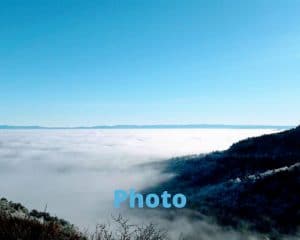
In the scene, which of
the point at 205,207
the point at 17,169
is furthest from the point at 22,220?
the point at 17,169

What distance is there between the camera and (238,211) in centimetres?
2644

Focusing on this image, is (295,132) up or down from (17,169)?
up

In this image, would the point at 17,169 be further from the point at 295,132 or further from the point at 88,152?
the point at 295,132

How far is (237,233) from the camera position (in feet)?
71.4

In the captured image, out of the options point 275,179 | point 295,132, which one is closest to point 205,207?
point 275,179

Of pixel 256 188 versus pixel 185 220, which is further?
pixel 256 188

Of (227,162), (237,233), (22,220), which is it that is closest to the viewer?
(22,220)

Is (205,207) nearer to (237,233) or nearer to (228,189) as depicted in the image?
(228,189)

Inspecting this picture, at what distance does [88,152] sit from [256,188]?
6970 inches

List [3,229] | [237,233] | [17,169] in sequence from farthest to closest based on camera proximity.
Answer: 1. [17,169]
2. [237,233]
3. [3,229]

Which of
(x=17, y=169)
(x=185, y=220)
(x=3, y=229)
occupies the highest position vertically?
(x=3, y=229)

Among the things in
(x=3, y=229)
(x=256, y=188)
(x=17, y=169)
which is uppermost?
(x=3, y=229)

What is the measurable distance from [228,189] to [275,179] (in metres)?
4.59

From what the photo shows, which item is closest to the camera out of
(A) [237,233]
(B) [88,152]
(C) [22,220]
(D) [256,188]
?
(C) [22,220]
